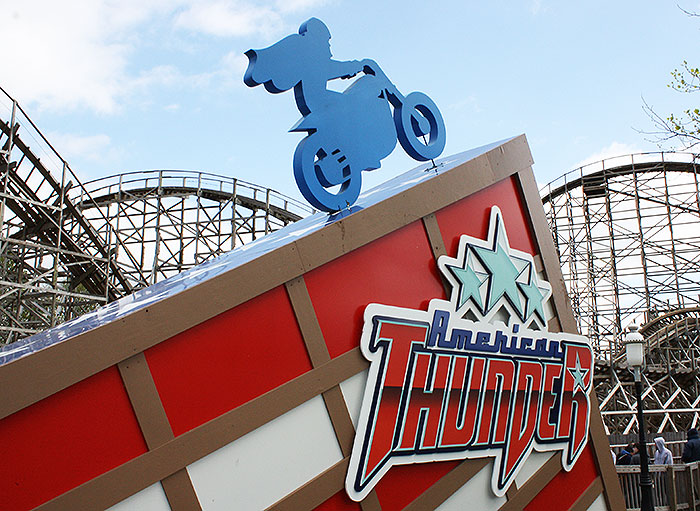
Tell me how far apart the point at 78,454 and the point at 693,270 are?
29398 mm

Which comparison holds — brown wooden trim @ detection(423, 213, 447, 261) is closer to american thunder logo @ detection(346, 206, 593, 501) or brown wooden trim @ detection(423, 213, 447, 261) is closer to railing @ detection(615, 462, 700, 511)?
american thunder logo @ detection(346, 206, 593, 501)

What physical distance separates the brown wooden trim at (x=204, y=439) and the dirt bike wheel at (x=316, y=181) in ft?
4.36

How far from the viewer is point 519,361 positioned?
652 cm

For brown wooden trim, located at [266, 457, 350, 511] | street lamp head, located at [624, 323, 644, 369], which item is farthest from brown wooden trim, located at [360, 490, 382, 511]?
street lamp head, located at [624, 323, 644, 369]

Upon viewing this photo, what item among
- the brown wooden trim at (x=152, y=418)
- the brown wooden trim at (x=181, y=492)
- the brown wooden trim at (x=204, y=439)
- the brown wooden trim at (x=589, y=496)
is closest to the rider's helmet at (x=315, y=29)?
the brown wooden trim at (x=204, y=439)

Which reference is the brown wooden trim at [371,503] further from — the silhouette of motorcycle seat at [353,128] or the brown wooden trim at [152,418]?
the silhouette of motorcycle seat at [353,128]

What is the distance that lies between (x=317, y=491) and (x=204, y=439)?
1.01m

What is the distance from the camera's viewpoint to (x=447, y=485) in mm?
5582

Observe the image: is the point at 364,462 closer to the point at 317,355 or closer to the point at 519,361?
the point at 317,355

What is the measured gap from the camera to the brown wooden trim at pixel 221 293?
11.9 feet

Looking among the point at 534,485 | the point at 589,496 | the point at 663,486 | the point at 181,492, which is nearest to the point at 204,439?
the point at 181,492

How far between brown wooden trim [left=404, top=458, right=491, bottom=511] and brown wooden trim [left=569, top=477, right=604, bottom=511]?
1.67 meters

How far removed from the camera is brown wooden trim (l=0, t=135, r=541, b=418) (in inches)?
143

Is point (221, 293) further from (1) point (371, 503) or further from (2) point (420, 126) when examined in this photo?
(2) point (420, 126)
